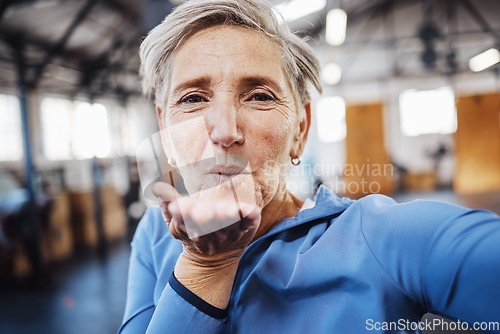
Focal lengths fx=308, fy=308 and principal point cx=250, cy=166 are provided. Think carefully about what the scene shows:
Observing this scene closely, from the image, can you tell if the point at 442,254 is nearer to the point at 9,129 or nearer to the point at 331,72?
the point at 331,72

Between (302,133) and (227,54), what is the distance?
0.25m

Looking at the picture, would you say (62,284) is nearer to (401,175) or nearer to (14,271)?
(14,271)

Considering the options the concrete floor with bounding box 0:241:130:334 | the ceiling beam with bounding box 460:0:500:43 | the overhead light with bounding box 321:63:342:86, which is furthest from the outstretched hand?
Answer: the ceiling beam with bounding box 460:0:500:43

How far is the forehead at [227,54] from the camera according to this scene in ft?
1.59

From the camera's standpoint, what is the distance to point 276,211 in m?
0.63

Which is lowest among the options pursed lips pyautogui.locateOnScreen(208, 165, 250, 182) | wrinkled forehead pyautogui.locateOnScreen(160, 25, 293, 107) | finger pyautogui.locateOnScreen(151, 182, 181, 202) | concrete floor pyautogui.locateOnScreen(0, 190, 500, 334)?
concrete floor pyautogui.locateOnScreen(0, 190, 500, 334)

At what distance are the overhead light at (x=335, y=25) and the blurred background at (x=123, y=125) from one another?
0.02 meters

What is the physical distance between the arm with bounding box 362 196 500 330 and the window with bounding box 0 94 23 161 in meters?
8.13

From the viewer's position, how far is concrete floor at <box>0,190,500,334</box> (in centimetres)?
241

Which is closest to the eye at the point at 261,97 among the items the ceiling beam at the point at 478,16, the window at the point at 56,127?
the window at the point at 56,127

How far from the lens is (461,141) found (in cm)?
533

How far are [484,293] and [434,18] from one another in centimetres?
896

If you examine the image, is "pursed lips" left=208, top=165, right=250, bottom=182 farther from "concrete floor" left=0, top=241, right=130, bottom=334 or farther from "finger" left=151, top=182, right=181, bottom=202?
"concrete floor" left=0, top=241, right=130, bottom=334
